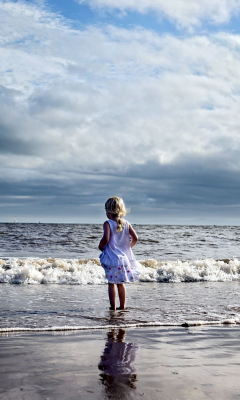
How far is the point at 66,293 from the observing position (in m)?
8.39

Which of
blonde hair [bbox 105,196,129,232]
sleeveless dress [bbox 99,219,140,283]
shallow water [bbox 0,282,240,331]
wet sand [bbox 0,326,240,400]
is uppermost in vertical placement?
blonde hair [bbox 105,196,129,232]

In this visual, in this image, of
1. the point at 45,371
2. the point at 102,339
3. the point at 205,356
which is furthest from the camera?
the point at 102,339

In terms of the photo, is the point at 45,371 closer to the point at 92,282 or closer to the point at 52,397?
the point at 52,397

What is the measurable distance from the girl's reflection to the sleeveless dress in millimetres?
1827

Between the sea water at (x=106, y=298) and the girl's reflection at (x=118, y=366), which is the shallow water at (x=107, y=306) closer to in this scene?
the sea water at (x=106, y=298)

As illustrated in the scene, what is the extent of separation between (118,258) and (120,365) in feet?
10.0

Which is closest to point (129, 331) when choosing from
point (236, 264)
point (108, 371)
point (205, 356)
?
point (205, 356)

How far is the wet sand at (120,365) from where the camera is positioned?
2750 mm

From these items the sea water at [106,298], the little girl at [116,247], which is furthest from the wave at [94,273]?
the little girl at [116,247]

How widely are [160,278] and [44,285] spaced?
3.43 meters

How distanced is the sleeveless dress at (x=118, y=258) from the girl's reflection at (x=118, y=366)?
1.83m

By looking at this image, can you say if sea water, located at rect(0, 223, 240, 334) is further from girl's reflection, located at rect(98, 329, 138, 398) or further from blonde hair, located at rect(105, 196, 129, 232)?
blonde hair, located at rect(105, 196, 129, 232)

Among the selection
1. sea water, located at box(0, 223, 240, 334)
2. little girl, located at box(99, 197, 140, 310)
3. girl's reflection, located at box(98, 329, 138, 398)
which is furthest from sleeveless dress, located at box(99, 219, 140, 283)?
girl's reflection, located at box(98, 329, 138, 398)

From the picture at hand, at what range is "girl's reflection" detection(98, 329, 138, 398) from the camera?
2836 mm
